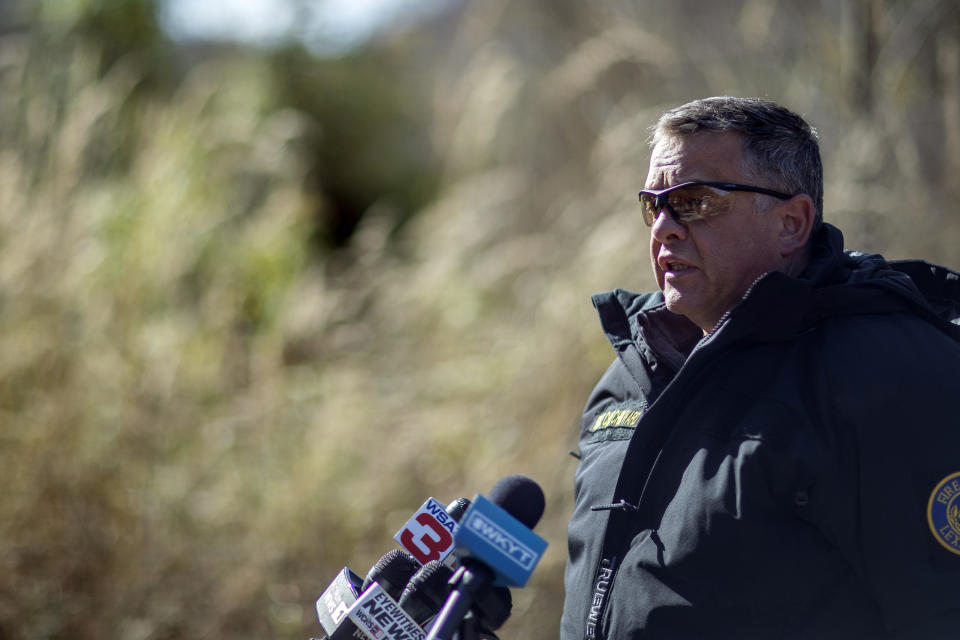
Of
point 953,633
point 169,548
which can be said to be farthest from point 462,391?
point 953,633

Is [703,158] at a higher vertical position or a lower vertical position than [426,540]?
higher

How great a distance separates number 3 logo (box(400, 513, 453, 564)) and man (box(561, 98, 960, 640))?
340 millimetres

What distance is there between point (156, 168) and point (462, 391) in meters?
2.26

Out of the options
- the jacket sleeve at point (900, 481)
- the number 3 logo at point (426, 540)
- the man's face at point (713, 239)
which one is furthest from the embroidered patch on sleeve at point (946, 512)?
the number 3 logo at point (426, 540)

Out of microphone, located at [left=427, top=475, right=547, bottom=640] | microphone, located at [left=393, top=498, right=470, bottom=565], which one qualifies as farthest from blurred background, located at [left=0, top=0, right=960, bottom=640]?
microphone, located at [left=427, top=475, right=547, bottom=640]

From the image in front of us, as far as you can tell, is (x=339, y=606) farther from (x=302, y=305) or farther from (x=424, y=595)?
(x=302, y=305)

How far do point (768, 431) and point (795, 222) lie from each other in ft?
1.92

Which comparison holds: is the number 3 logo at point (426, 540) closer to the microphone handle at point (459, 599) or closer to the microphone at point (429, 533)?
the microphone at point (429, 533)

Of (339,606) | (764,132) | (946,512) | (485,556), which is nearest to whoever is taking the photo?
(485,556)

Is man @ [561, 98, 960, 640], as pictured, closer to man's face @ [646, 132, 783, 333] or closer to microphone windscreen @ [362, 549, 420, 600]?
man's face @ [646, 132, 783, 333]

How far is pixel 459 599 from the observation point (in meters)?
1.51

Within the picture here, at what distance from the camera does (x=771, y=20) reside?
5539 mm

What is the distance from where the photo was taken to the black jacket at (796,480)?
1.68 meters

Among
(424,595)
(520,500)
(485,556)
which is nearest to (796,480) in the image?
(520,500)
